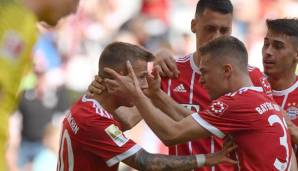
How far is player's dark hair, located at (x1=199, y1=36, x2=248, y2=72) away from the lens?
590 centimetres

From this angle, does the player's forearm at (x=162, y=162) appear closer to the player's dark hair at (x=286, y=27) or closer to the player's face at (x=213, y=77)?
the player's face at (x=213, y=77)

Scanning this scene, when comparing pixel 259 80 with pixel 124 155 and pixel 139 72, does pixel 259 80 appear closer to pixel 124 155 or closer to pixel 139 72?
pixel 139 72

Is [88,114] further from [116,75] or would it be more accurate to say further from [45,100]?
[45,100]

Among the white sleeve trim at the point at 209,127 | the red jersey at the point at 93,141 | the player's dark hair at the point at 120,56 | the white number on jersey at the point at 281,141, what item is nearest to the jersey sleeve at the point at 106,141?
the red jersey at the point at 93,141

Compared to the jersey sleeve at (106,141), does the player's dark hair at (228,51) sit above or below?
above

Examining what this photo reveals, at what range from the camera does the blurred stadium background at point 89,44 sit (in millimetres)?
11047

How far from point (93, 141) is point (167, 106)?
951mm

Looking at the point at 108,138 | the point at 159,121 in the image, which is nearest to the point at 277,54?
the point at 159,121

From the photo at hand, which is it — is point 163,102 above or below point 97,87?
below

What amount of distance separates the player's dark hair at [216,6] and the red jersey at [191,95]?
0.39 metres

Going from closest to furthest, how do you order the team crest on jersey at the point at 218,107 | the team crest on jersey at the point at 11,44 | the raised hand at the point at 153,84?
1. the team crest on jersey at the point at 11,44
2. the team crest on jersey at the point at 218,107
3. the raised hand at the point at 153,84

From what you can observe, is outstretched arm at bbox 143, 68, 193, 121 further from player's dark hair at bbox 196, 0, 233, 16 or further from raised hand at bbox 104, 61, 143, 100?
player's dark hair at bbox 196, 0, 233, 16

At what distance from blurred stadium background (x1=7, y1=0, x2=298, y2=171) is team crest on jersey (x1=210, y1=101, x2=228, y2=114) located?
494 centimetres

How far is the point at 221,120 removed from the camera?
5.84 m
